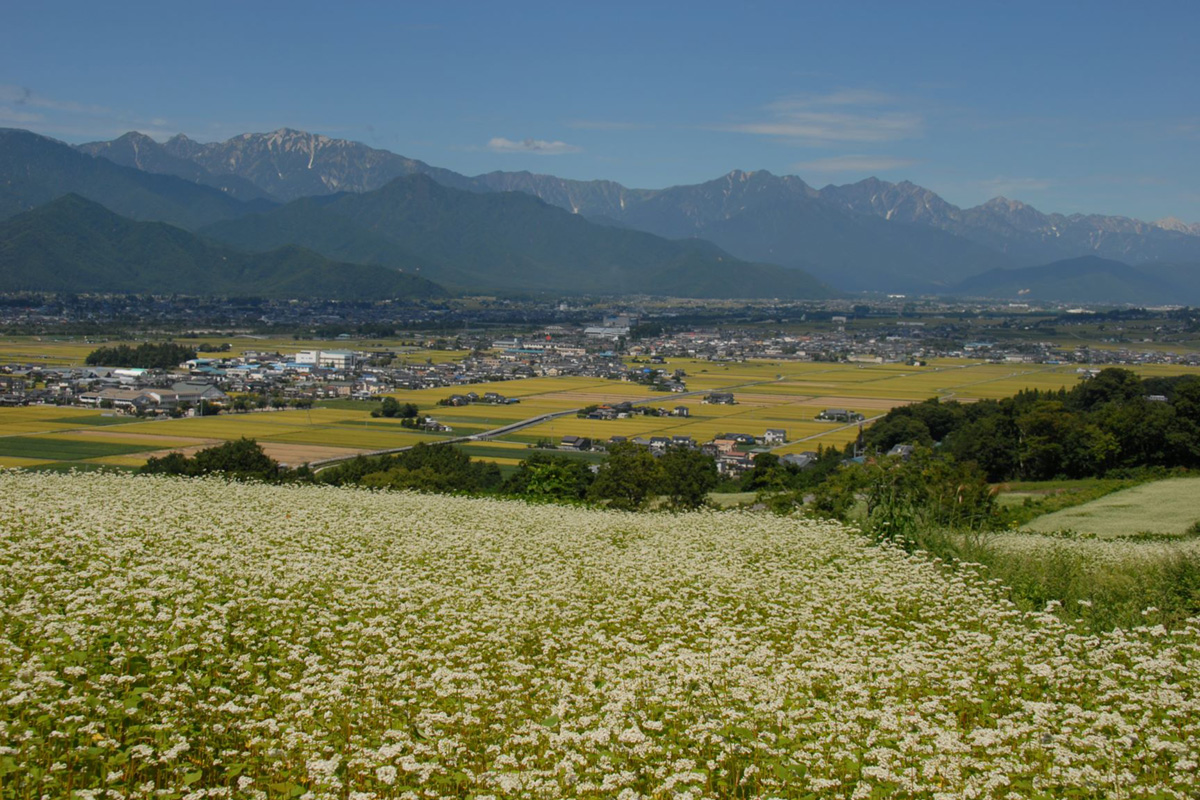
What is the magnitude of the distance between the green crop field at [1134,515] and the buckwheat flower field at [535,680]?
449 inches

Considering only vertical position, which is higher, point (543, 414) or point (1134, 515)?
point (1134, 515)

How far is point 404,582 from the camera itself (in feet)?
30.6

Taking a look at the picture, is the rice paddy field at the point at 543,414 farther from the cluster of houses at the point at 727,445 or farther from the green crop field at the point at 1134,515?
the green crop field at the point at 1134,515

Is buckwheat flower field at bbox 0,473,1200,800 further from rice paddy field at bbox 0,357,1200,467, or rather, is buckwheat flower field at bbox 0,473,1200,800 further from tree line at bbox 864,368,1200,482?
rice paddy field at bbox 0,357,1200,467

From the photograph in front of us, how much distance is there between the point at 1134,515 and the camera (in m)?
22.8

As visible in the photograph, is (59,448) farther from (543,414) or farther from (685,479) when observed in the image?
(685,479)

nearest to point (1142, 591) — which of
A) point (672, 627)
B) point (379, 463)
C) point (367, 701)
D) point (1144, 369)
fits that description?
point (672, 627)

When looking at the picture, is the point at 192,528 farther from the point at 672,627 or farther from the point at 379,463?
the point at 379,463

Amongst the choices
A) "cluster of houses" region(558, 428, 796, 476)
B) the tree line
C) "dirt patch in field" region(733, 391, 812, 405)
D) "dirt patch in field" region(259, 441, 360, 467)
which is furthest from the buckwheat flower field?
"dirt patch in field" region(733, 391, 812, 405)

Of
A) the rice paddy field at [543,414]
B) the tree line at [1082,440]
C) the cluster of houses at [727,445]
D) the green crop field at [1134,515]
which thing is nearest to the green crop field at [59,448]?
the rice paddy field at [543,414]

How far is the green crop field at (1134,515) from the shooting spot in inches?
809

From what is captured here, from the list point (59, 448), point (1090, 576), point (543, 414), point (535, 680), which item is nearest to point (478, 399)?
point (543, 414)

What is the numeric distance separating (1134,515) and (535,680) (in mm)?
20064

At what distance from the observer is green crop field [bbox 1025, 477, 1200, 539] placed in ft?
67.4
